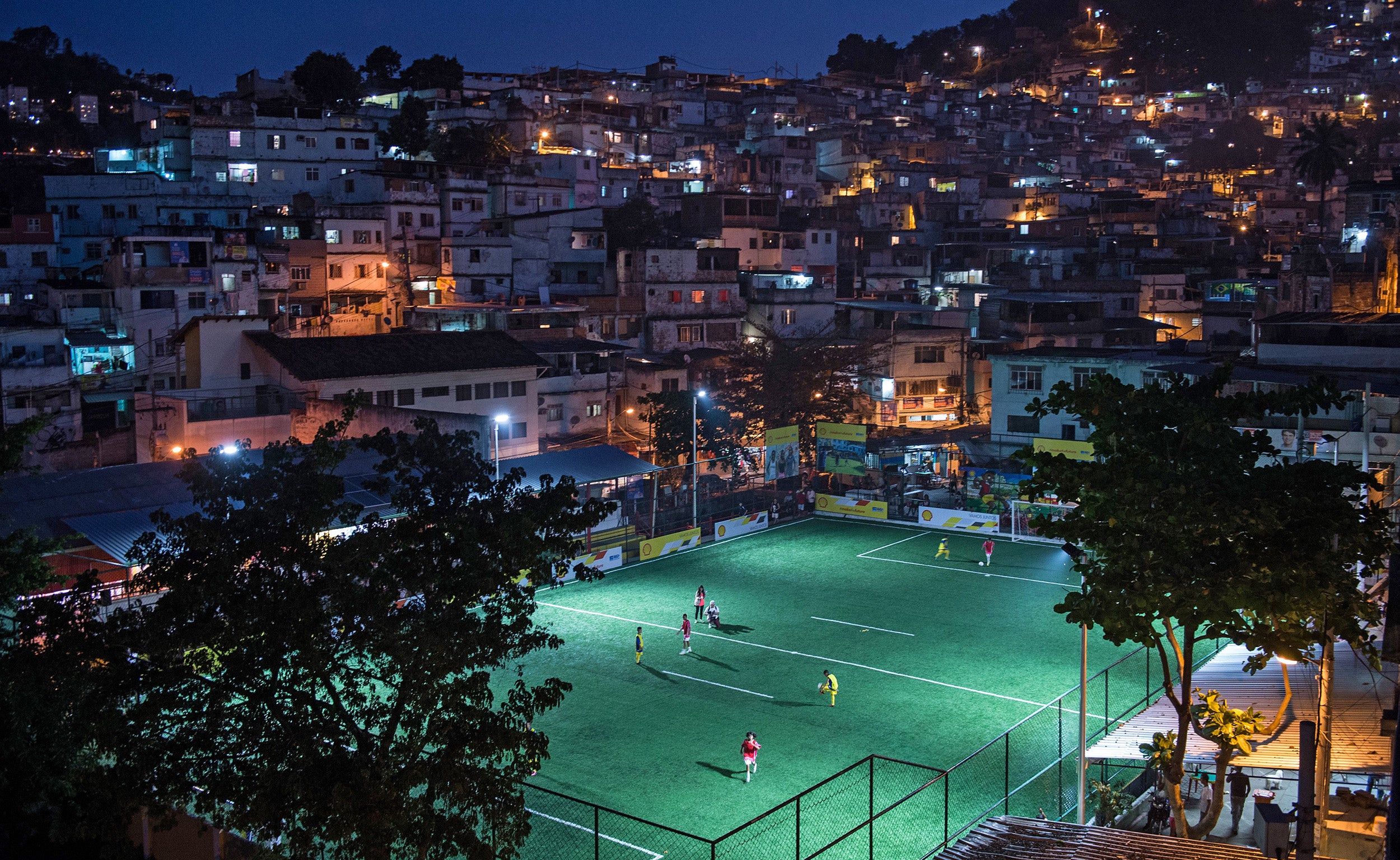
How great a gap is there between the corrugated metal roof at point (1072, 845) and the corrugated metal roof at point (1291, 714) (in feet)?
9.20

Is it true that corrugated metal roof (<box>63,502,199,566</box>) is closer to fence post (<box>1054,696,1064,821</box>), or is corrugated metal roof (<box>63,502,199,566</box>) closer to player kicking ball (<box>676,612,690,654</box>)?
player kicking ball (<box>676,612,690,654</box>)

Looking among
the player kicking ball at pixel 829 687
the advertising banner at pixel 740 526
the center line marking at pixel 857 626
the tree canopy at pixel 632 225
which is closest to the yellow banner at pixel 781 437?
the advertising banner at pixel 740 526

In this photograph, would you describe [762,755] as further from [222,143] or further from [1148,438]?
[222,143]

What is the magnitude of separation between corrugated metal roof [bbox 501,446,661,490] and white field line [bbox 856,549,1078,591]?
7190 mm

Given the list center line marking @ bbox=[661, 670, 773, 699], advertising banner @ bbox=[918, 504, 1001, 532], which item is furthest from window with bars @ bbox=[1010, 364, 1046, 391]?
center line marking @ bbox=[661, 670, 773, 699]

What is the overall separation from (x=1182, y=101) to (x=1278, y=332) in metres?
101

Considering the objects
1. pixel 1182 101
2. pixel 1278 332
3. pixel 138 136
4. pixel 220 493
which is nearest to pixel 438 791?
pixel 220 493

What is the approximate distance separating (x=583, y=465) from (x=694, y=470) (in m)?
3.50

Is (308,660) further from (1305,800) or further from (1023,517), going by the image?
(1023,517)

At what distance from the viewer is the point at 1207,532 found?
44.7ft

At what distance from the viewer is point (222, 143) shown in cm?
5912

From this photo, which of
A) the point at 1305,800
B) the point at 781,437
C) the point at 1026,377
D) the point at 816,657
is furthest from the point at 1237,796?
the point at 1026,377

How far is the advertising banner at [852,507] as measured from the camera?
137 ft

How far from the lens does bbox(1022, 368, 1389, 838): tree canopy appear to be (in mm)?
13336
